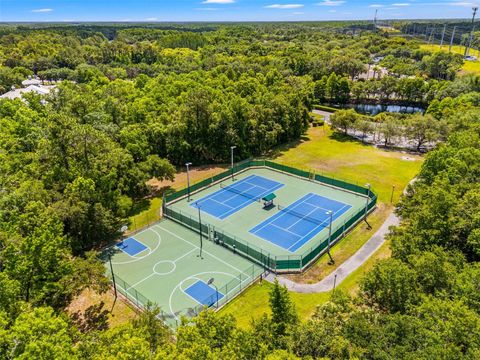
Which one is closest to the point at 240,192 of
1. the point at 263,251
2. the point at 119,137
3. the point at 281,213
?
the point at 281,213

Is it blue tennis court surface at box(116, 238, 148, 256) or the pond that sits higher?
the pond

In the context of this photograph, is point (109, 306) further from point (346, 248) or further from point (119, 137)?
point (119, 137)

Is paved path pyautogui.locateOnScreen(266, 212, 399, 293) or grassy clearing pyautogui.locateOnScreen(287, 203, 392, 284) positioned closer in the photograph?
paved path pyautogui.locateOnScreen(266, 212, 399, 293)

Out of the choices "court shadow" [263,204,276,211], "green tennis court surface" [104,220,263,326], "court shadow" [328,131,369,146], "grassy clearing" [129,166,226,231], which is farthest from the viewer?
"court shadow" [328,131,369,146]

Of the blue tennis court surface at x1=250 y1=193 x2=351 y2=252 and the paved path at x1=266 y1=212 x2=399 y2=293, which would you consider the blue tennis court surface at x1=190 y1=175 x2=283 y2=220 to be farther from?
the paved path at x1=266 y1=212 x2=399 y2=293

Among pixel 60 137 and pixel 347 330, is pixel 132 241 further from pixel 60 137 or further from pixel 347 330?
pixel 347 330

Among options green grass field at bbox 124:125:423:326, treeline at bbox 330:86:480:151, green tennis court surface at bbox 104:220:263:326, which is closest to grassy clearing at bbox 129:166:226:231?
green grass field at bbox 124:125:423:326

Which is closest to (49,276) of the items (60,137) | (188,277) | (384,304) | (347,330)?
(188,277)
